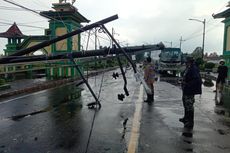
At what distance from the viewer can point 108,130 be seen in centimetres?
688

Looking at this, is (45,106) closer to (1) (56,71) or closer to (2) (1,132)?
(2) (1,132)

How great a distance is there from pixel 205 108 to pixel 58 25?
1821 cm

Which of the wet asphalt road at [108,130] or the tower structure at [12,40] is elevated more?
the tower structure at [12,40]

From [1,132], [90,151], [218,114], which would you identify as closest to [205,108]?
[218,114]

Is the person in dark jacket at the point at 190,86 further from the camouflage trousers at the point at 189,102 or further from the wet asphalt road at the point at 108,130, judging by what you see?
the wet asphalt road at the point at 108,130

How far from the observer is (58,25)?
2541 cm

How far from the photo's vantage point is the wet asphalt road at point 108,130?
5.61 metres

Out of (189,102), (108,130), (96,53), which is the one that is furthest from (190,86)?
(96,53)

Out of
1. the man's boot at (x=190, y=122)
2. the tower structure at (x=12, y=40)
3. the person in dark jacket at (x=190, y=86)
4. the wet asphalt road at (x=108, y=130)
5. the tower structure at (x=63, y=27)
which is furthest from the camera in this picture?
the tower structure at (x=12, y=40)

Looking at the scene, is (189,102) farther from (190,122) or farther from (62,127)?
(62,127)

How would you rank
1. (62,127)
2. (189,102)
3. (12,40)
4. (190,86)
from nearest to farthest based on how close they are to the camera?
1. (62,127)
2. (190,86)
3. (189,102)
4. (12,40)

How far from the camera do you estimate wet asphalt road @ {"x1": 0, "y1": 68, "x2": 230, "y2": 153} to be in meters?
5.61

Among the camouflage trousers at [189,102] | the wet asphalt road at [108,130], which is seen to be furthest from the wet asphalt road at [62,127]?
the camouflage trousers at [189,102]

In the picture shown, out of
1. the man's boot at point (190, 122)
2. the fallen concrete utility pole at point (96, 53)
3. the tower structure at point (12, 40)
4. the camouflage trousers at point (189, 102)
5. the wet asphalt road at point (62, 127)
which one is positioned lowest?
the wet asphalt road at point (62, 127)
